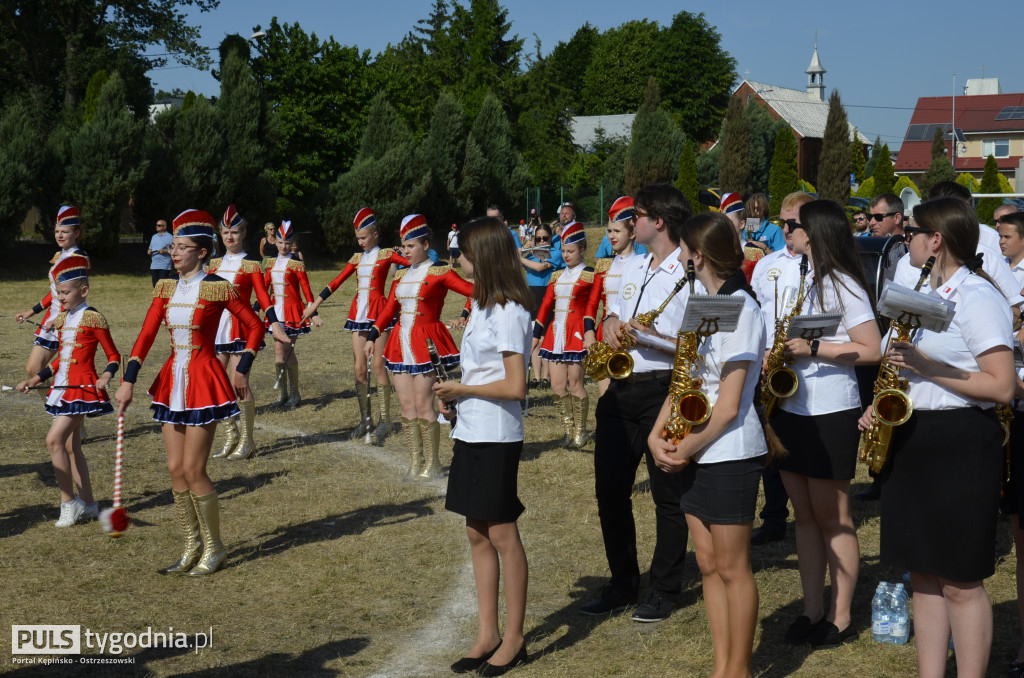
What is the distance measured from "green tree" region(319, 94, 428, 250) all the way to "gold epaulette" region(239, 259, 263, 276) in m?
27.5

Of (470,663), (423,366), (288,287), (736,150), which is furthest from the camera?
(736,150)

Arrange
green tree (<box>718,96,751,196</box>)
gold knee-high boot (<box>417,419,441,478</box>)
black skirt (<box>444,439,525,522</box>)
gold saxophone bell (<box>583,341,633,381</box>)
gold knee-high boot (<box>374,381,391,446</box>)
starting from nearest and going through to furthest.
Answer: black skirt (<box>444,439,525,522</box>)
gold saxophone bell (<box>583,341,633,381</box>)
gold knee-high boot (<box>417,419,441,478</box>)
gold knee-high boot (<box>374,381,391,446</box>)
green tree (<box>718,96,751,196</box>)

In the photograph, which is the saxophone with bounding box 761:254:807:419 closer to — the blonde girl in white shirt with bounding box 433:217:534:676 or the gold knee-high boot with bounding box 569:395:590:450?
the blonde girl in white shirt with bounding box 433:217:534:676

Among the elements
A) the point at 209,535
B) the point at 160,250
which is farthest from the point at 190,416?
the point at 160,250

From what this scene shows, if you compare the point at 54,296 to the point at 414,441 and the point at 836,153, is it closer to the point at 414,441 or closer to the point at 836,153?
the point at 414,441

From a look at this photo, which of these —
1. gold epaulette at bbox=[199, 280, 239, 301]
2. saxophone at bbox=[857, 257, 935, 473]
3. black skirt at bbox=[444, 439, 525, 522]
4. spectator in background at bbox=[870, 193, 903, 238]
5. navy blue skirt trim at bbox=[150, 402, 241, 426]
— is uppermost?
spectator in background at bbox=[870, 193, 903, 238]

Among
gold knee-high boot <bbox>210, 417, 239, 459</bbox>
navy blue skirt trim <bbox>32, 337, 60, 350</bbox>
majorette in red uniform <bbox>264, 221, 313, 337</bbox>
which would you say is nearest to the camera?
navy blue skirt trim <bbox>32, 337, 60, 350</bbox>

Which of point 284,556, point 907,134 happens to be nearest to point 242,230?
point 284,556

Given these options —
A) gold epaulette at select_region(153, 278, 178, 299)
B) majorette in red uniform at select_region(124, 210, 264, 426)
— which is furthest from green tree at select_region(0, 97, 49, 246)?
majorette in red uniform at select_region(124, 210, 264, 426)

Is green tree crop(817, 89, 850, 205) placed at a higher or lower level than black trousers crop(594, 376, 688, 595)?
higher

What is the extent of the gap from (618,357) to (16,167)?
28.2 meters

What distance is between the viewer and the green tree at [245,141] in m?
34.4

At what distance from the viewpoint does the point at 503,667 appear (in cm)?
465

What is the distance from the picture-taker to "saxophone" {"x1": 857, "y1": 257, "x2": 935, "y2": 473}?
12.8 feet
